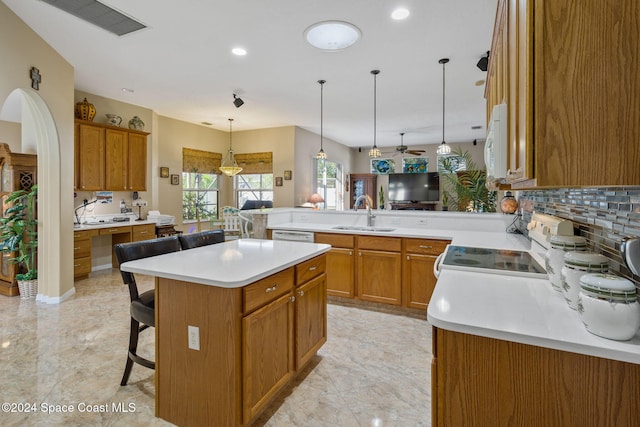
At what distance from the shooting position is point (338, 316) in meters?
3.32

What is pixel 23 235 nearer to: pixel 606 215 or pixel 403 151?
pixel 606 215

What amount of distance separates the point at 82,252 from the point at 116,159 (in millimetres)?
1480

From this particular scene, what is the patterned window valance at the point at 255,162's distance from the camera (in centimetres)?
703

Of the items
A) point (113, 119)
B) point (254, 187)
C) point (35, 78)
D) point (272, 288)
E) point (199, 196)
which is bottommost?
point (272, 288)

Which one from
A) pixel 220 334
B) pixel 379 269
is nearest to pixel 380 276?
pixel 379 269

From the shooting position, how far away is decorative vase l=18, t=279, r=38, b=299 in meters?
3.80

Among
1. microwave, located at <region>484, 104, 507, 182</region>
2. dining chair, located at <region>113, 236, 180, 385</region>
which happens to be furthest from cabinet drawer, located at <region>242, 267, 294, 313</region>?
Answer: microwave, located at <region>484, 104, 507, 182</region>

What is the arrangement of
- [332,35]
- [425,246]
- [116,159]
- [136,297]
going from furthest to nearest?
[116,159], [425,246], [332,35], [136,297]

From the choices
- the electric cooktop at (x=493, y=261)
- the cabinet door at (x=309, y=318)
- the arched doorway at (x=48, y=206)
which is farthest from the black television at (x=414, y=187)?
the arched doorway at (x=48, y=206)

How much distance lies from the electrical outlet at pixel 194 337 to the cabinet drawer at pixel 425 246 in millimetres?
2282

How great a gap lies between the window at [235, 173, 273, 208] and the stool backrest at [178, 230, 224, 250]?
4.56 metres

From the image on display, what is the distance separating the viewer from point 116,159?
4941 mm

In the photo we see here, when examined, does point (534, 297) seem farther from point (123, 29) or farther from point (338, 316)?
point (123, 29)

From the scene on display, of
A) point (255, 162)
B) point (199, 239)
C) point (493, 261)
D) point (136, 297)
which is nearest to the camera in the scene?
point (493, 261)
